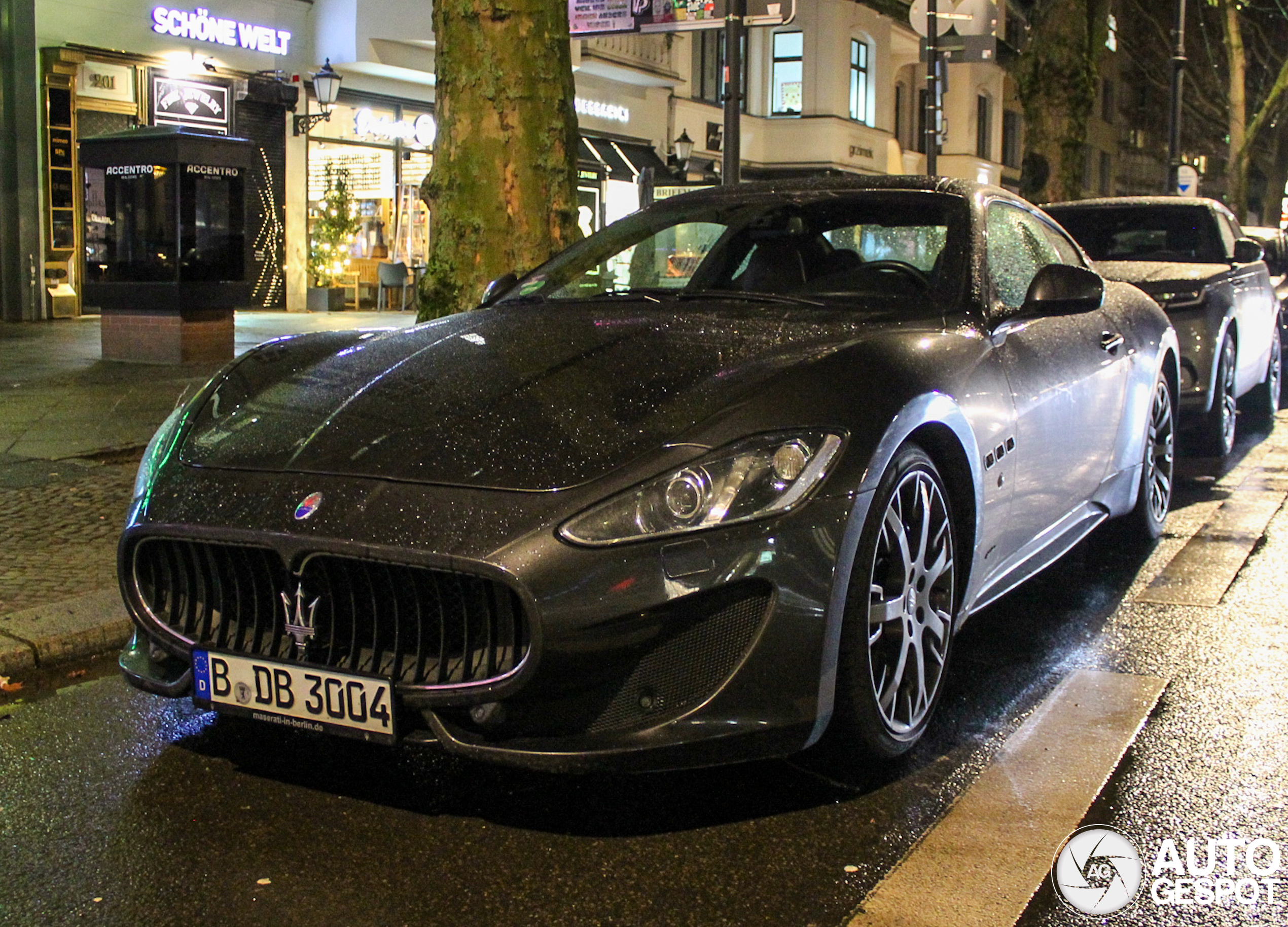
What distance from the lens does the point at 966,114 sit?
1495 inches

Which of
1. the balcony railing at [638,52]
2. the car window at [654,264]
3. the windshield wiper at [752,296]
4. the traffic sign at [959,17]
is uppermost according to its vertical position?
the balcony railing at [638,52]

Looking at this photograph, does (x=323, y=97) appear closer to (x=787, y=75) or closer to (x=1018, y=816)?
(x=787, y=75)

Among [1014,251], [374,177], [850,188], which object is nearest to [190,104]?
[374,177]

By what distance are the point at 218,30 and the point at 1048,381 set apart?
17401mm

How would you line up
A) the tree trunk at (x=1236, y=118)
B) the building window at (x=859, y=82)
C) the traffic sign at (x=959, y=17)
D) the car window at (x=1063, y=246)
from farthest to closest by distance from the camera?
1. the tree trunk at (x=1236, y=118)
2. the building window at (x=859, y=82)
3. the traffic sign at (x=959, y=17)
4. the car window at (x=1063, y=246)

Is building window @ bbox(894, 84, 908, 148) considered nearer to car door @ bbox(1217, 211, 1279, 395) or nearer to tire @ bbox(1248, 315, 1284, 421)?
tire @ bbox(1248, 315, 1284, 421)

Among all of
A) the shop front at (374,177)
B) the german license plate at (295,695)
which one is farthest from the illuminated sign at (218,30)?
the german license plate at (295,695)

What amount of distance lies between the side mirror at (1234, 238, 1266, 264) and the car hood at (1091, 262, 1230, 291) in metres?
0.40

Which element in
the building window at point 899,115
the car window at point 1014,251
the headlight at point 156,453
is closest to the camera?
the headlight at point 156,453

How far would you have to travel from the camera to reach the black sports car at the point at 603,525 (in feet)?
9.64

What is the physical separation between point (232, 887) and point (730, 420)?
143cm

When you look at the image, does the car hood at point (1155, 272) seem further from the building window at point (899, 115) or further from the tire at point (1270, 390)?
the building window at point (899, 115)

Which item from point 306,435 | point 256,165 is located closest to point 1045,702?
point 306,435

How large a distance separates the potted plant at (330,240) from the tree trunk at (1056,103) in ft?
33.7
